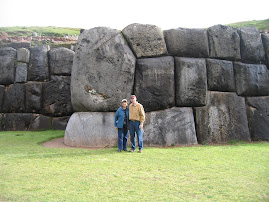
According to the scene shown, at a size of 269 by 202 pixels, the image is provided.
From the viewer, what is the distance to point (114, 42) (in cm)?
867

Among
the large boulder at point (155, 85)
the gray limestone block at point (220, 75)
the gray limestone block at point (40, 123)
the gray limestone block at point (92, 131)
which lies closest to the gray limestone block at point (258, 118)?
the gray limestone block at point (220, 75)

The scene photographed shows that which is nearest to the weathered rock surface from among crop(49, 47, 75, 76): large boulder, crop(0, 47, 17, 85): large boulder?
crop(49, 47, 75, 76): large boulder

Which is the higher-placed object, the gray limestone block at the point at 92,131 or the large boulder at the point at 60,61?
the large boulder at the point at 60,61

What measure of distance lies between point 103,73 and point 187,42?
10.6 ft

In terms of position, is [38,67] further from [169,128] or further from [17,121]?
[169,128]

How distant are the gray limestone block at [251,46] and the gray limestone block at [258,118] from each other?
1.56m

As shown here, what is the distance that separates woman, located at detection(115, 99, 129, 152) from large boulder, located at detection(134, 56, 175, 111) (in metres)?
1.35

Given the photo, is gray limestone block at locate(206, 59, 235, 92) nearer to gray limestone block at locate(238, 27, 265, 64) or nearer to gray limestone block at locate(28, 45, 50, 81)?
gray limestone block at locate(238, 27, 265, 64)

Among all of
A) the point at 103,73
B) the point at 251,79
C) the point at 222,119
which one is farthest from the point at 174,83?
the point at 251,79

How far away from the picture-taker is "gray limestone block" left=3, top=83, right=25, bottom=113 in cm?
1273

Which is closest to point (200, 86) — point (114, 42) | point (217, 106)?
point (217, 106)

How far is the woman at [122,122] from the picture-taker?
737 cm

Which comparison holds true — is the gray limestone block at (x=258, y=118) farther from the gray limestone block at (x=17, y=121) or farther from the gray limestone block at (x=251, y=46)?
the gray limestone block at (x=17, y=121)

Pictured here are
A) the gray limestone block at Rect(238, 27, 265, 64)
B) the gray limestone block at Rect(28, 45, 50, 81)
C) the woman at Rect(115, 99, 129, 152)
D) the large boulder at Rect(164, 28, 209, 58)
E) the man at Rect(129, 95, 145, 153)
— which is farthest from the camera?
the gray limestone block at Rect(28, 45, 50, 81)
